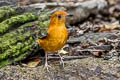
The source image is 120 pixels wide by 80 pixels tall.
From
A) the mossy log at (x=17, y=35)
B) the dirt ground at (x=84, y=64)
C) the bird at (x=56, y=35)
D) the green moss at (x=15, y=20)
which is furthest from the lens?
the green moss at (x=15, y=20)

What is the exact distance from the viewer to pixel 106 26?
7.10 m

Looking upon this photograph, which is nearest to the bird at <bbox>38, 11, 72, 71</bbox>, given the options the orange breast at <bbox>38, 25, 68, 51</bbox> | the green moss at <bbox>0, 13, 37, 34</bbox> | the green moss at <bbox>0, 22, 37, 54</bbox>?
the orange breast at <bbox>38, 25, 68, 51</bbox>

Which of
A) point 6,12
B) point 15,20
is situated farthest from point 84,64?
point 6,12

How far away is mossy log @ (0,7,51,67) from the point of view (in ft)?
15.2

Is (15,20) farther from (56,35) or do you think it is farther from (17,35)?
(56,35)

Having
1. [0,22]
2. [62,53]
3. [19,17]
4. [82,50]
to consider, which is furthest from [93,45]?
[0,22]

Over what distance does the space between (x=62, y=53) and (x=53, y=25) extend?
1208 millimetres

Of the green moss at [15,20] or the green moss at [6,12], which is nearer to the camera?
the green moss at [15,20]

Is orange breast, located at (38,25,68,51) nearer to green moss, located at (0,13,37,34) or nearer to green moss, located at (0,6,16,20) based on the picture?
green moss, located at (0,13,37,34)

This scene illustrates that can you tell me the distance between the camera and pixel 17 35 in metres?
5.05

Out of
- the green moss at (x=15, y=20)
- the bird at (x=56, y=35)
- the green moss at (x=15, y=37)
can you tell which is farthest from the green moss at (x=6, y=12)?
the bird at (x=56, y=35)

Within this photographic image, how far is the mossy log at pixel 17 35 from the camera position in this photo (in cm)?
464

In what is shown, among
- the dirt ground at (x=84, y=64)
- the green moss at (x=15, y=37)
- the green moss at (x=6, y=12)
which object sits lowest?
the dirt ground at (x=84, y=64)

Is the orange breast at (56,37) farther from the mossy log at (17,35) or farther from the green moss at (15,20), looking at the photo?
the green moss at (15,20)
